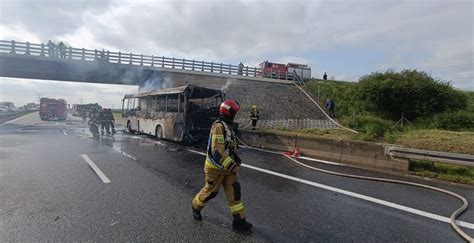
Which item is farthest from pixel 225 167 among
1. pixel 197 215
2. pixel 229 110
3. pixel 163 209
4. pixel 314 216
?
pixel 314 216

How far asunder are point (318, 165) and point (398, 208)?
396 cm

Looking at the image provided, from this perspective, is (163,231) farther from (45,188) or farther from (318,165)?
(318,165)

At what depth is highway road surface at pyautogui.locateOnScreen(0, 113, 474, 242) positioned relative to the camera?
3.79 meters

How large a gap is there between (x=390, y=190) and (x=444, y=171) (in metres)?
2.77

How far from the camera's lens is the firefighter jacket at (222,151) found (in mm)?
3806

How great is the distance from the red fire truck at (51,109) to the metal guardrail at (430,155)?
44202 millimetres

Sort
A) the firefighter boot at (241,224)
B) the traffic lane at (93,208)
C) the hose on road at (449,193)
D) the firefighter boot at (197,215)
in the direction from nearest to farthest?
the traffic lane at (93,208), the firefighter boot at (241,224), the hose on road at (449,193), the firefighter boot at (197,215)

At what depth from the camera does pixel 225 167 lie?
377 cm

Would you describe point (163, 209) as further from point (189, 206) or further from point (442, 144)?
point (442, 144)

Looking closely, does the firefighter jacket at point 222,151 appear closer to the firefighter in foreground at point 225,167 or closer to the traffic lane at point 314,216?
the firefighter in foreground at point 225,167

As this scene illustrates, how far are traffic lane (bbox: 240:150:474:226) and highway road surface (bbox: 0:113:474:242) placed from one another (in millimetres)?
21

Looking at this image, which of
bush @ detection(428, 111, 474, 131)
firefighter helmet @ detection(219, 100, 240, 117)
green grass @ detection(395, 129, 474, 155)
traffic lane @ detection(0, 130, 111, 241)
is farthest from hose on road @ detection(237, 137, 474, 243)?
bush @ detection(428, 111, 474, 131)

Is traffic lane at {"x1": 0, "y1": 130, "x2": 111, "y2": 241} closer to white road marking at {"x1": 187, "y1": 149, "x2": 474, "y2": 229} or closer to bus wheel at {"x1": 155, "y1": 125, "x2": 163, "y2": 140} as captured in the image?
white road marking at {"x1": 187, "y1": 149, "x2": 474, "y2": 229}

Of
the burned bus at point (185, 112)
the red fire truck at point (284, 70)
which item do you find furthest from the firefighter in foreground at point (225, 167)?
the red fire truck at point (284, 70)
